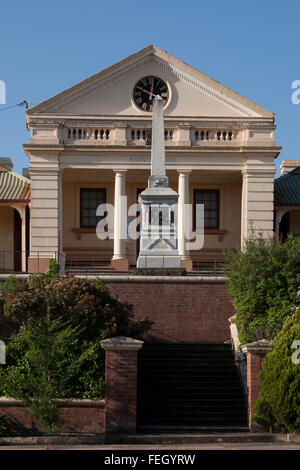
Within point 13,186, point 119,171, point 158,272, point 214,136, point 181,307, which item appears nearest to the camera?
point 181,307

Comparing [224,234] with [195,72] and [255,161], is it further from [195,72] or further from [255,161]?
[195,72]

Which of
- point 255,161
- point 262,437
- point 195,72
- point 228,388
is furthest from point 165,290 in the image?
point 195,72

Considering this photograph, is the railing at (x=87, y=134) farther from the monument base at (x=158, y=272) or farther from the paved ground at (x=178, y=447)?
the paved ground at (x=178, y=447)

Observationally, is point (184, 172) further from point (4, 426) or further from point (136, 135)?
point (4, 426)

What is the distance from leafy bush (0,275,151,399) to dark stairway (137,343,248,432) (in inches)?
48.0

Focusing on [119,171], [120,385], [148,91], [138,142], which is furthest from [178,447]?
[148,91]

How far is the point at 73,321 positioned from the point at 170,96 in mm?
15639

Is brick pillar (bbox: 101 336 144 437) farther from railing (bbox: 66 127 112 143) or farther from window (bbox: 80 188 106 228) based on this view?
window (bbox: 80 188 106 228)

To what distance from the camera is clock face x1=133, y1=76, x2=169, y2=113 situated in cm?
3098

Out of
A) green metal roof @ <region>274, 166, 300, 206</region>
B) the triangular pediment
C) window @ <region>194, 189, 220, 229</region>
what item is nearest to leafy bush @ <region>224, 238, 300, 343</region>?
the triangular pediment

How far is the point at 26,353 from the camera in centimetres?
1745

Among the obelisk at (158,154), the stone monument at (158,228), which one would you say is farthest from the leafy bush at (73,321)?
the obelisk at (158,154)

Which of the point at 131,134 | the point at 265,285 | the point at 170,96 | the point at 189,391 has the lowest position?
the point at 189,391

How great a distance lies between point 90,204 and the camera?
108 ft
